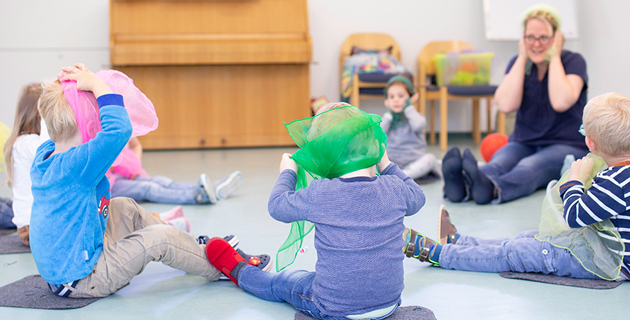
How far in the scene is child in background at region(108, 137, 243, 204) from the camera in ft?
8.41

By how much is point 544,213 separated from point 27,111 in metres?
1.75

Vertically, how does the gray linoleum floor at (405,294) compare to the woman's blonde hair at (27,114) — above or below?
below

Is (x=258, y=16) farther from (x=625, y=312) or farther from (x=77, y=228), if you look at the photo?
(x=625, y=312)

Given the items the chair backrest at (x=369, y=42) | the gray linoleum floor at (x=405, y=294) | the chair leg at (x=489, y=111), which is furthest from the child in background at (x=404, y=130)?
the chair leg at (x=489, y=111)

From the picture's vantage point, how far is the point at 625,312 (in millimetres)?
1259

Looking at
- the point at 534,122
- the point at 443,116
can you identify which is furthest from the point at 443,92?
the point at 534,122

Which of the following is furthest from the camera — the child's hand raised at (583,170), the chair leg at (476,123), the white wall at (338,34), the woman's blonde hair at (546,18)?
the chair leg at (476,123)

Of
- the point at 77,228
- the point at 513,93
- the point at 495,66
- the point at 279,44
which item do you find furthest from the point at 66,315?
the point at 495,66

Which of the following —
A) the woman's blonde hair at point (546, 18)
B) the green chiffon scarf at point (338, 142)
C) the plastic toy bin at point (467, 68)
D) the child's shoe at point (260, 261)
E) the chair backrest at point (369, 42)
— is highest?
the chair backrest at point (369, 42)

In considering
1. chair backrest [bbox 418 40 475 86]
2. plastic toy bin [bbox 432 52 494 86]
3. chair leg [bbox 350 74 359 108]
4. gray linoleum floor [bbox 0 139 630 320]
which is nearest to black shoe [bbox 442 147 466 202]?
gray linoleum floor [bbox 0 139 630 320]

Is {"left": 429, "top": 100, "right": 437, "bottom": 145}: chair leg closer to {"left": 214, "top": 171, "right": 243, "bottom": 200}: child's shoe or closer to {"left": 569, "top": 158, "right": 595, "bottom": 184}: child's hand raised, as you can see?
{"left": 214, "top": 171, "right": 243, "bottom": 200}: child's shoe

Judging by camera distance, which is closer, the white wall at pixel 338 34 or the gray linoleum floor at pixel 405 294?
the gray linoleum floor at pixel 405 294

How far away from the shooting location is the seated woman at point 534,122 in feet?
7.84

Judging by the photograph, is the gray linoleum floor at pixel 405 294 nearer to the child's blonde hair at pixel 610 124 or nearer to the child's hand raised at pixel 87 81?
the child's blonde hair at pixel 610 124
